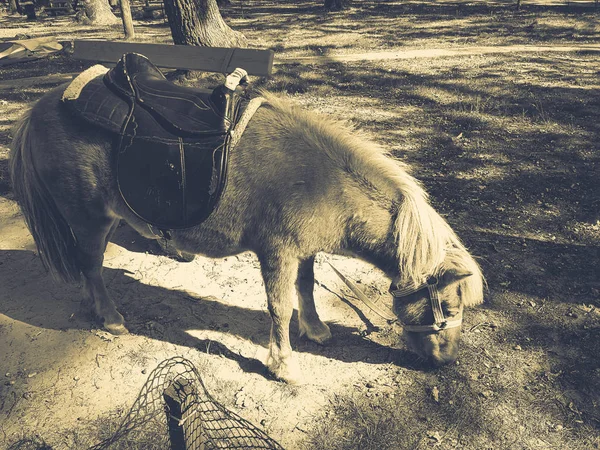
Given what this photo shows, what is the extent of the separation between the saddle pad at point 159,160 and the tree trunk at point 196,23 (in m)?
7.04

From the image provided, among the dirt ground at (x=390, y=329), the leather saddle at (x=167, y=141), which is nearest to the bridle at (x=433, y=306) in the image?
the dirt ground at (x=390, y=329)

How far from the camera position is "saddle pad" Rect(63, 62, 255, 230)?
325 centimetres

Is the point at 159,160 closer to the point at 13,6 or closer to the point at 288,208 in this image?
the point at 288,208

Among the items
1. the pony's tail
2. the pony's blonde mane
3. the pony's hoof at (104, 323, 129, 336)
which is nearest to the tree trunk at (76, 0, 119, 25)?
the pony's tail

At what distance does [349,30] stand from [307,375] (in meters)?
14.7

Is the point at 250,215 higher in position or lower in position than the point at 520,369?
higher

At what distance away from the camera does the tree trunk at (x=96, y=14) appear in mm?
20109

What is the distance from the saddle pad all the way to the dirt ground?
1.39m

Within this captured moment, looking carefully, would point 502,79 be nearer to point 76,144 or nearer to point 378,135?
point 378,135

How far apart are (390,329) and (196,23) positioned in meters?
8.33

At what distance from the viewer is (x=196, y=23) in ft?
32.5

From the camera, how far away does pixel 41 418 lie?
134 inches

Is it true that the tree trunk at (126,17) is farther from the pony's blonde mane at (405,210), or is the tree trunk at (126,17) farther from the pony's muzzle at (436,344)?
the pony's muzzle at (436,344)

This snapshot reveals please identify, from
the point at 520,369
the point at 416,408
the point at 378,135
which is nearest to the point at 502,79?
the point at 378,135
